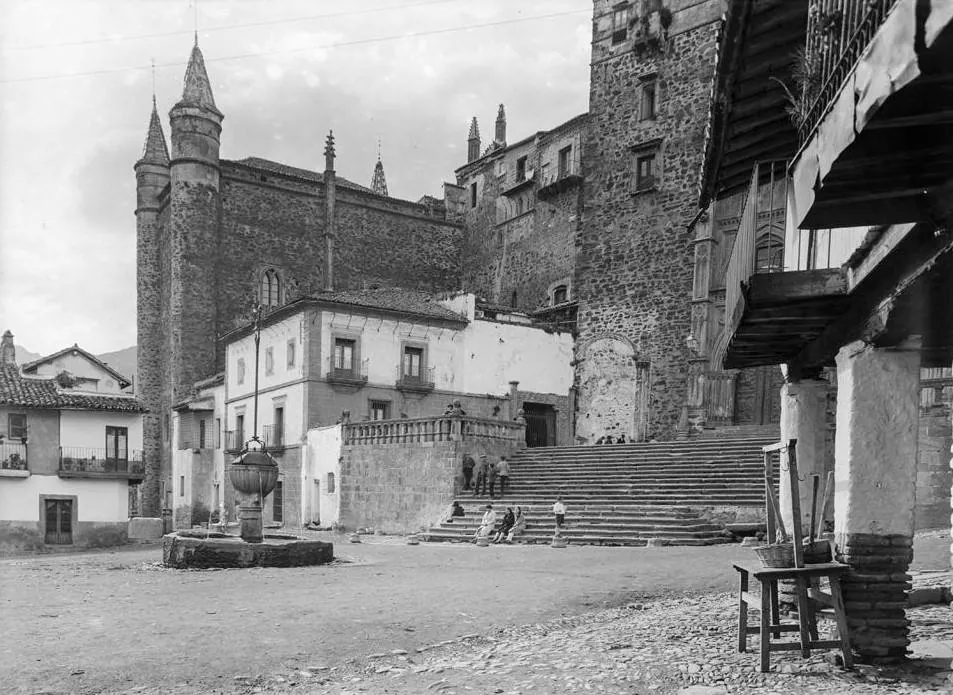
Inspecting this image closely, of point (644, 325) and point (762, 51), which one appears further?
point (644, 325)

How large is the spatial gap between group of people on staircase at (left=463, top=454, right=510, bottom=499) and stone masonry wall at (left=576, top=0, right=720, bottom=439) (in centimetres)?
766

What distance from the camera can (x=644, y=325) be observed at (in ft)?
102

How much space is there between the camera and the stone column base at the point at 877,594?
604 centimetres

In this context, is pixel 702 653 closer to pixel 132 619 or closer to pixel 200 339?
pixel 132 619

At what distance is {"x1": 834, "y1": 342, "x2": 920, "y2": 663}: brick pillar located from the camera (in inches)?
241

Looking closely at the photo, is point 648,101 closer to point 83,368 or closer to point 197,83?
point 197,83

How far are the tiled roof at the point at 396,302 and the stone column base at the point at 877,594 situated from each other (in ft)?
89.4

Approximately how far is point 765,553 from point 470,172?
44637 mm

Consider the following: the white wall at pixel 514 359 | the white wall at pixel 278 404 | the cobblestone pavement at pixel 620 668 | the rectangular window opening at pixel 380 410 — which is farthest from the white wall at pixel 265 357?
the cobblestone pavement at pixel 620 668

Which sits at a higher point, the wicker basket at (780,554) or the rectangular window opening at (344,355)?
the rectangular window opening at (344,355)

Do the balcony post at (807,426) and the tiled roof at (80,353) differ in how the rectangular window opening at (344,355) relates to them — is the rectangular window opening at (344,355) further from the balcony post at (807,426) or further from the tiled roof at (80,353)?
the balcony post at (807,426)

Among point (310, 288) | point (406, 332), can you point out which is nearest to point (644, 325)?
point (406, 332)

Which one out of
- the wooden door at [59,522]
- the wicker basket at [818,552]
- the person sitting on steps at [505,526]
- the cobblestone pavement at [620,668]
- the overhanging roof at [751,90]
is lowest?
the wooden door at [59,522]

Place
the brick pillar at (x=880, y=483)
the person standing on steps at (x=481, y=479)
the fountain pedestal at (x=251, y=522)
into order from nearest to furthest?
1. the brick pillar at (x=880, y=483)
2. the fountain pedestal at (x=251, y=522)
3. the person standing on steps at (x=481, y=479)
